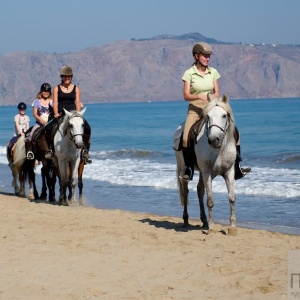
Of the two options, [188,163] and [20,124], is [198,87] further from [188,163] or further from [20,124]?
[20,124]

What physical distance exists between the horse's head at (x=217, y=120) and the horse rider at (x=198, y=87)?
44 cm

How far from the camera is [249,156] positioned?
3222 centimetres

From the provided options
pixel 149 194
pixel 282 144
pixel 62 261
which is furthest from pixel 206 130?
pixel 282 144

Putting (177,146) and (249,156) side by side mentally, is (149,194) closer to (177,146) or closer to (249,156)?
(177,146)

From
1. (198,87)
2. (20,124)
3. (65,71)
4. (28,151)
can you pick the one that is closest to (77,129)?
(65,71)

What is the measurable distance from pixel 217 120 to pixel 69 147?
4.62 meters

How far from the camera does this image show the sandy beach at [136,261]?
22.5 feet

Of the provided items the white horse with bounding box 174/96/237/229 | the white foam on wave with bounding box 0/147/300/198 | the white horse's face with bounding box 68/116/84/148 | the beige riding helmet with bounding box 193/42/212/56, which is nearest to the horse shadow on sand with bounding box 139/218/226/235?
the white horse with bounding box 174/96/237/229

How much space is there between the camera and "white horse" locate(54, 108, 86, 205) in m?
12.5

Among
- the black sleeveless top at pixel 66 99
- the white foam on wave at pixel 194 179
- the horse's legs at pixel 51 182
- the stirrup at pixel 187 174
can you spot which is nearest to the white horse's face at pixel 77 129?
the black sleeveless top at pixel 66 99

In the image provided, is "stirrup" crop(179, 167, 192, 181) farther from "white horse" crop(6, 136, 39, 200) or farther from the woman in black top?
"white horse" crop(6, 136, 39, 200)

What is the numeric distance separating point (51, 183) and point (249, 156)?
18.4 meters

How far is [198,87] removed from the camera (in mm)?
9859

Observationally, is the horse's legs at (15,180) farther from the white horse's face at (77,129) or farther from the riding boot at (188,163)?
the riding boot at (188,163)
